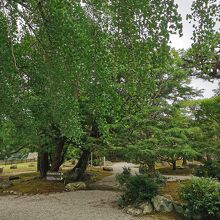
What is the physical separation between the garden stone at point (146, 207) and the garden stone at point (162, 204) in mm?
174

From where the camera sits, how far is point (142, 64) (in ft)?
22.7

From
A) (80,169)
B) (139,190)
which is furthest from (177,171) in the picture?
(139,190)

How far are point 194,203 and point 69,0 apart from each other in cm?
743

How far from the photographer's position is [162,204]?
1199cm

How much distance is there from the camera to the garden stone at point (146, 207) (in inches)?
468

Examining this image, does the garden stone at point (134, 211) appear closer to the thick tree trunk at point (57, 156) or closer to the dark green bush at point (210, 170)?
the dark green bush at point (210, 170)

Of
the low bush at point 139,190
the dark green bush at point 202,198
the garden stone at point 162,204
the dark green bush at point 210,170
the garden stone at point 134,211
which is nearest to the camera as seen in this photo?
the dark green bush at point 202,198

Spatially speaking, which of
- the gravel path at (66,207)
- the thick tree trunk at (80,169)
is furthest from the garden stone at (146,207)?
the thick tree trunk at (80,169)

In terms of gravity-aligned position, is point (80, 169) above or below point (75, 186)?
above

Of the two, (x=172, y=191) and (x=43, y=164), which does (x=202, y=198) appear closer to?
(x=172, y=191)

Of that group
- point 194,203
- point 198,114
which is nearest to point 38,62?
point 194,203

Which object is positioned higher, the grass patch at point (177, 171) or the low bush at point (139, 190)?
the grass patch at point (177, 171)

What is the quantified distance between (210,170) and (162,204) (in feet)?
13.8

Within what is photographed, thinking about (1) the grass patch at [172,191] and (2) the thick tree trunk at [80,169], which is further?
(2) the thick tree trunk at [80,169]
